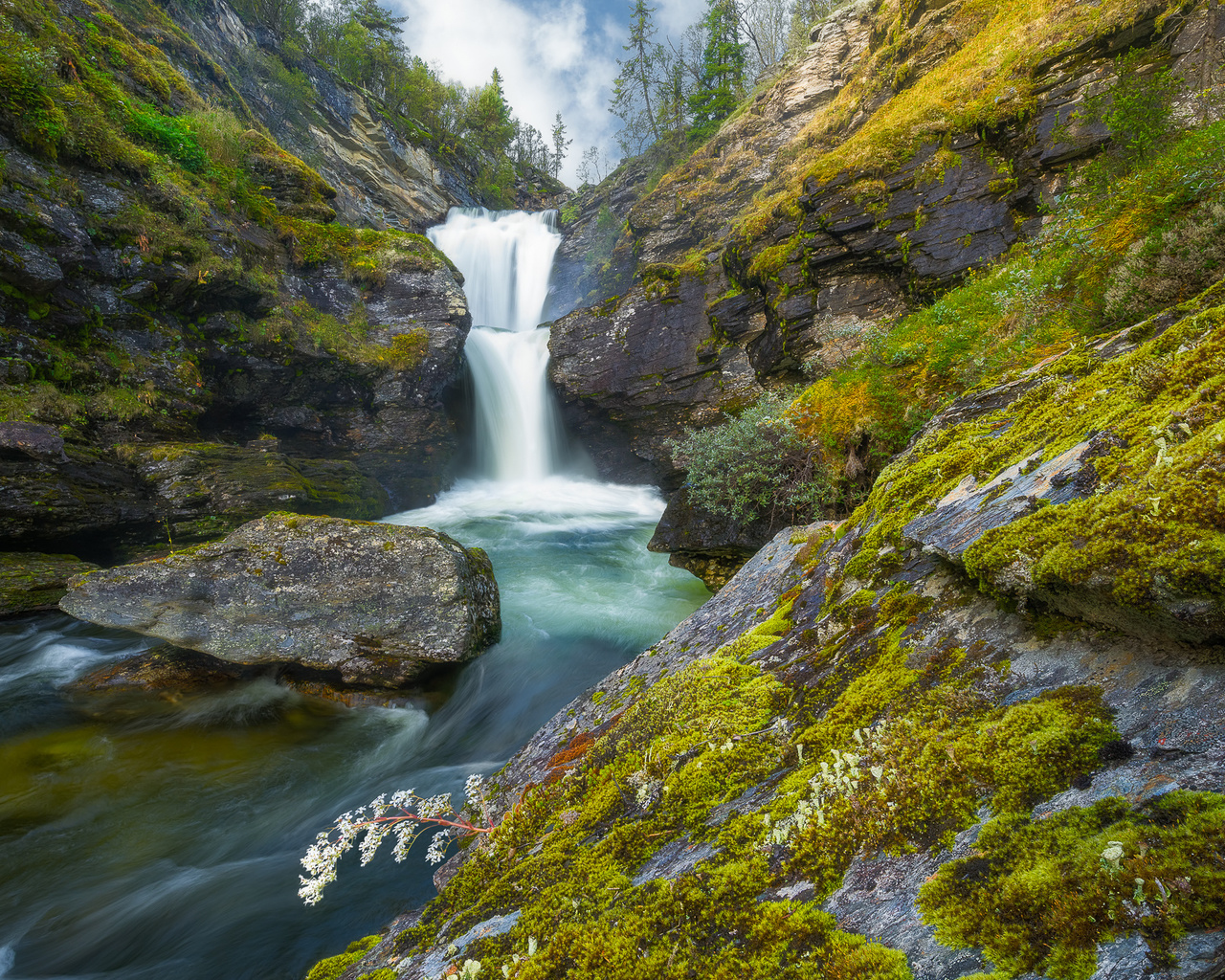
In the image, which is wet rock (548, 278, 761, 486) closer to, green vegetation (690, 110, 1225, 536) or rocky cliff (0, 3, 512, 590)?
rocky cliff (0, 3, 512, 590)

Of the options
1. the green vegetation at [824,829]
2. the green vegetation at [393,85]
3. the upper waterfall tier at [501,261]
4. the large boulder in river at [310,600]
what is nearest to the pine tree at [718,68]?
the upper waterfall tier at [501,261]

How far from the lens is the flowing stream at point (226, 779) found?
4094 millimetres

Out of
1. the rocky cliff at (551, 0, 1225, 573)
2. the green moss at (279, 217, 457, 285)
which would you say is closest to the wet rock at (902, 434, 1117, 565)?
the rocky cliff at (551, 0, 1225, 573)

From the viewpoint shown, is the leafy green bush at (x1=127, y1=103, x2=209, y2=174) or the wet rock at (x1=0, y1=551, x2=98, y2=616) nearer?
the wet rock at (x1=0, y1=551, x2=98, y2=616)

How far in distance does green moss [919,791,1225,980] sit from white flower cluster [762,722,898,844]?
350 mm

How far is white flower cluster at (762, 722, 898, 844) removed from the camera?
63.6 inches

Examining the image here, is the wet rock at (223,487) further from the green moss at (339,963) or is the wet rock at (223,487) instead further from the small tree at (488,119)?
the small tree at (488,119)

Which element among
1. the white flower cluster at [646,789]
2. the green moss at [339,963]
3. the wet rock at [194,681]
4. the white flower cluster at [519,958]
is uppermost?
the white flower cluster at [646,789]

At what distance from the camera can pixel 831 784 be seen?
1686mm

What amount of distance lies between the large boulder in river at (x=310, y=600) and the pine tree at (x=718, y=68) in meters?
31.7

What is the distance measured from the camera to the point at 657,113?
34938mm

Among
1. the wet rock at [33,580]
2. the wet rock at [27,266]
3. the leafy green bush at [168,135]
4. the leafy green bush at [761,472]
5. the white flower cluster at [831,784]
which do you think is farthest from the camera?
the leafy green bush at [168,135]

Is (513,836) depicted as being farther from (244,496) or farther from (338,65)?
(338,65)

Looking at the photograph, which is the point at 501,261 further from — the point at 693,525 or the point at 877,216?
the point at 693,525
